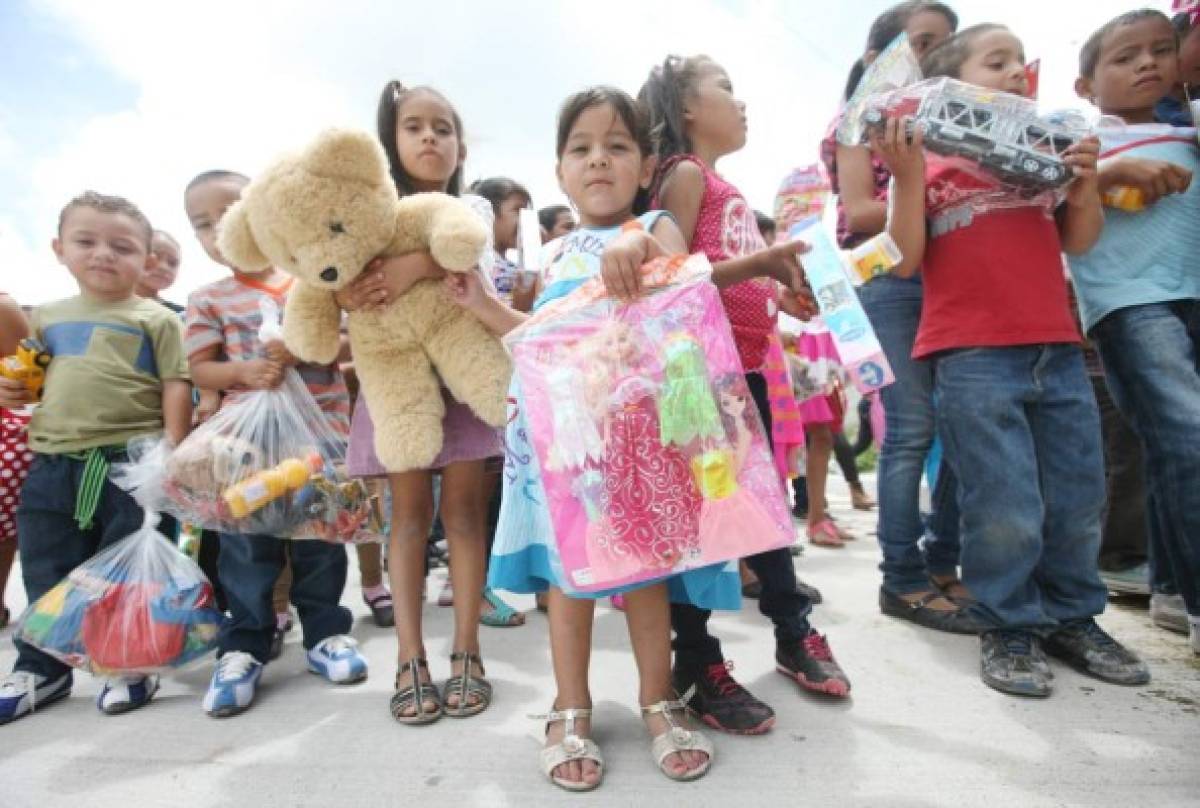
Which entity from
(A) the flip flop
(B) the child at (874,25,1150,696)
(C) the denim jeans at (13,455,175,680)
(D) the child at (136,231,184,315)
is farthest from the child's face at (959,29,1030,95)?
(D) the child at (136,231,184,315)

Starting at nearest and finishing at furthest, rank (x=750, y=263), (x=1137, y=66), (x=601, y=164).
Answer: (x=750, y=263) < (x=601, y=164) < (x=1137, y=66)

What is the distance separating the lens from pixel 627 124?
1497 millimetres

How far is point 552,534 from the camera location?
3.97ft

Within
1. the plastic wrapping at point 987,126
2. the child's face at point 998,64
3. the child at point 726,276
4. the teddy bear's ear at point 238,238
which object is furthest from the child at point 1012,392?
the teddy bear's ear at point 238,238

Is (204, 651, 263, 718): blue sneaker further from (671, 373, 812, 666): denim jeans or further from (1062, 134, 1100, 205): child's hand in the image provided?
(1062, 134, 1100, 205): child's hand

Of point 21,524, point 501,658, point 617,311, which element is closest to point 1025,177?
point 617,311

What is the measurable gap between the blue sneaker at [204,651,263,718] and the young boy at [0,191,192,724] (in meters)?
0.51

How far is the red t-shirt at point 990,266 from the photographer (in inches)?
66.6

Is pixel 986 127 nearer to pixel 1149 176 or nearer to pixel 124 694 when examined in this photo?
pixel 1149 176

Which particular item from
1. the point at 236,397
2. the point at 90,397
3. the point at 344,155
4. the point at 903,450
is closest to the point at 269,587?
the point at 236,397

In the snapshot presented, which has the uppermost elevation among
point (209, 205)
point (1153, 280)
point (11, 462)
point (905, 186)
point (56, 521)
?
point (209, 205)

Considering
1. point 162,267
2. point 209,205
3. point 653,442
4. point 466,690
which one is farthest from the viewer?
point 162,267

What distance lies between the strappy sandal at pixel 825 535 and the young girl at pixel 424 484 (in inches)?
86.5

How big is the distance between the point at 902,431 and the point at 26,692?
8.30 ft
